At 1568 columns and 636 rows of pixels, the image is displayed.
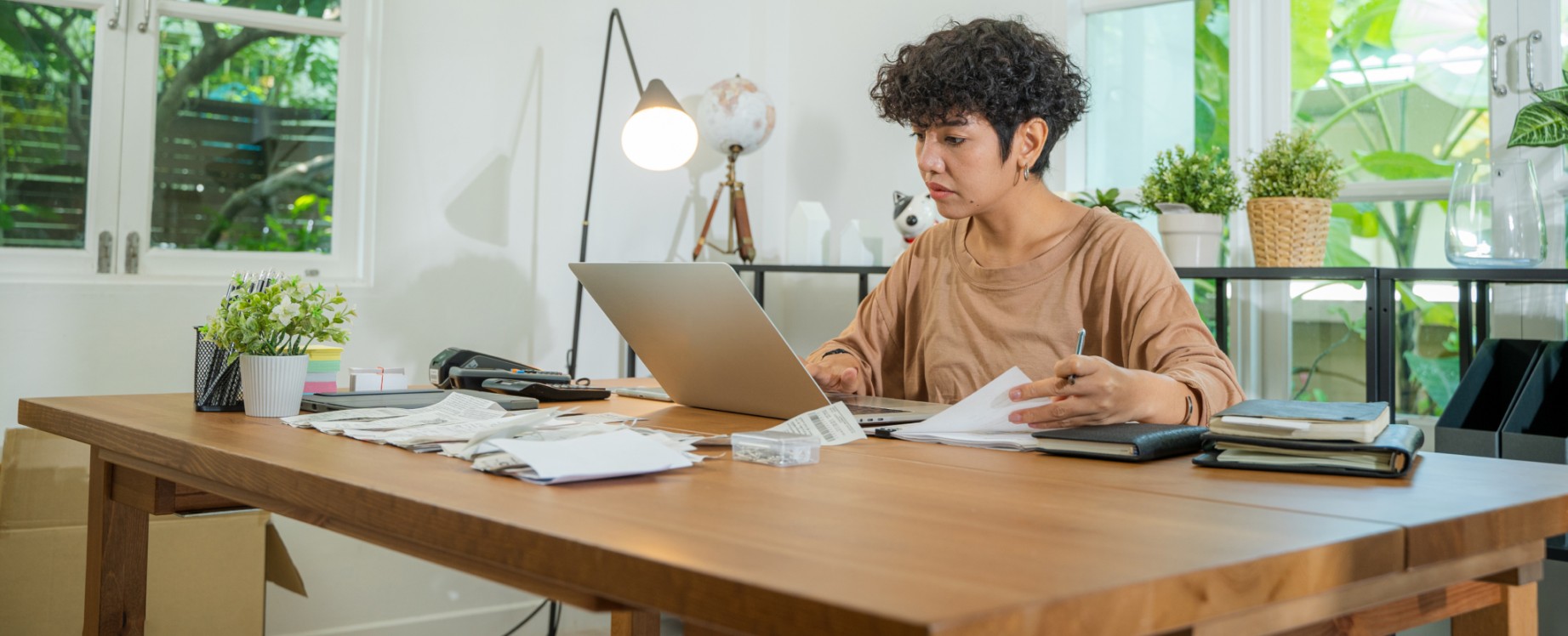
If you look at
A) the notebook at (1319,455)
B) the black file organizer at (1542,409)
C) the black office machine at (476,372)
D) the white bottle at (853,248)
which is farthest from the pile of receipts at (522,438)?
the white bottle at (853,248)

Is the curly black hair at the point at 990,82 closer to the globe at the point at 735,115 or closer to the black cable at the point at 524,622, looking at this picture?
the globe at the point at 735,115

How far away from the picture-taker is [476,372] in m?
1.75

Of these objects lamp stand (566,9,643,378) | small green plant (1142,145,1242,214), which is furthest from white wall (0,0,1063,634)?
small green plant (1142,145,1242,214)

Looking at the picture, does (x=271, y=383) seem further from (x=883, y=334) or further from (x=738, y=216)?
(x=738, y=216)

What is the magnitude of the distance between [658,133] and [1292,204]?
4.88 feet

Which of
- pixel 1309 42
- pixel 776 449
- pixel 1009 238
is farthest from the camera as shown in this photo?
pixel 1309 42

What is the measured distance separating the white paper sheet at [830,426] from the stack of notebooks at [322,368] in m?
0.70

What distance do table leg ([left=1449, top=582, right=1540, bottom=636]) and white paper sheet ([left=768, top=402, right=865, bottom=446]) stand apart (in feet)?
1.91

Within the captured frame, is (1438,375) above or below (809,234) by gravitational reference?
below

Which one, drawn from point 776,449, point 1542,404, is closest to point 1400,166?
point 1542,404

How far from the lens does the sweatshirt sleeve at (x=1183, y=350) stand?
4.45ft

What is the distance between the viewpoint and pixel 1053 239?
179 cm

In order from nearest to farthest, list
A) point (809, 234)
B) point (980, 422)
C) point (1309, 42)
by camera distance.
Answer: point (980, 422) < point (1309, 42) < point (809, 234)

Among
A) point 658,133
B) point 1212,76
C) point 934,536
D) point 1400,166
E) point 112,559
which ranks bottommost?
point 112,559
